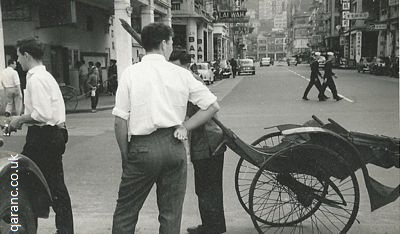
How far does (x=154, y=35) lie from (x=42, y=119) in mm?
1290

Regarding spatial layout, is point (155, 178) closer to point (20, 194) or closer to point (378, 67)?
point (20, 194)

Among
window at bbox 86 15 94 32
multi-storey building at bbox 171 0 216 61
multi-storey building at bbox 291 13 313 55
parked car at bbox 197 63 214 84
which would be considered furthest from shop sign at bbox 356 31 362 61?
multi-storey building at bbox 291 13 313 55

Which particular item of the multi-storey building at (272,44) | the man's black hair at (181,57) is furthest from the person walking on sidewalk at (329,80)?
the multi-storey building at (272,44)

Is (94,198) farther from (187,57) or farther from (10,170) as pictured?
(10,170)

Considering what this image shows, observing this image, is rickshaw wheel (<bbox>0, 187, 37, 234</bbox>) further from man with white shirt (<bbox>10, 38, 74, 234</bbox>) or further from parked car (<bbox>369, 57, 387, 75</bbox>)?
parked car (<bbox>369, 57, 387, 75</bbox>)

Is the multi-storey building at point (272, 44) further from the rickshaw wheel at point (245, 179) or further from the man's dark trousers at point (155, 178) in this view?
the man's dark trousers at point (155, 178)

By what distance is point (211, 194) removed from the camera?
4.48 meters

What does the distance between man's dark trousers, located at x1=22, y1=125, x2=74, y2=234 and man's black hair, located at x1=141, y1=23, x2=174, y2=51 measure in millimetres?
1288

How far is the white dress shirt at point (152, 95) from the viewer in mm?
3084

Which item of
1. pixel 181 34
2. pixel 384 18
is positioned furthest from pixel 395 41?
pixel 181 34

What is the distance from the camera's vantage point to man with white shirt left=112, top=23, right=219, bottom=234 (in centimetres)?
310

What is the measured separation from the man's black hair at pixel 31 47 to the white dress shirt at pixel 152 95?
3.94 ft

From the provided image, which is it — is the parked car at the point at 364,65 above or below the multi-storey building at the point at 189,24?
below

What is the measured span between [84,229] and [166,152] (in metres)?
2.11
